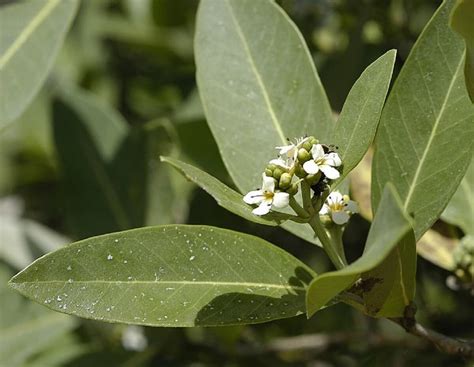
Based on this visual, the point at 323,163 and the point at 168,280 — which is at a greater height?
the point at 323,163

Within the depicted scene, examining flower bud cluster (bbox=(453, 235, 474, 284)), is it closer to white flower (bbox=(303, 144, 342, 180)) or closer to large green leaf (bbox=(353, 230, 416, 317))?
large green leaf (bbox=(353, 230, 416, 317))

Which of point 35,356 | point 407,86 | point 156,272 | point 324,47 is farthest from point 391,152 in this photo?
point 35,356

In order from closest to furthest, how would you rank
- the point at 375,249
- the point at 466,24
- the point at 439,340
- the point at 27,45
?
the point at 375,249
the point at 466,24
the point at 439,340
the point at 27,45

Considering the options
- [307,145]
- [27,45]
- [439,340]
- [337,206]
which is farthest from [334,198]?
[27,45]

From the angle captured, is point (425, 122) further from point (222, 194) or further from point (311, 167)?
point (222, 194)

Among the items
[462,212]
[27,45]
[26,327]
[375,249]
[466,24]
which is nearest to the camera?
[375,249]

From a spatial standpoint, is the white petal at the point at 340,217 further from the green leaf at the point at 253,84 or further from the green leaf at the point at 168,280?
the green leaf at the point at 253,84

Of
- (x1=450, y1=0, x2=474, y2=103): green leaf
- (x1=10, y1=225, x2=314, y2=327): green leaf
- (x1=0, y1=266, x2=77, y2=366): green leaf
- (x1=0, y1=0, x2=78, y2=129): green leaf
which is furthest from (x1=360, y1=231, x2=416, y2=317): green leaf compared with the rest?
(x1=0, y1=266, x2=77, y2=366): green leaf

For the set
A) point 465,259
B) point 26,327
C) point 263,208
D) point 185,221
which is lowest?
point 26,327
